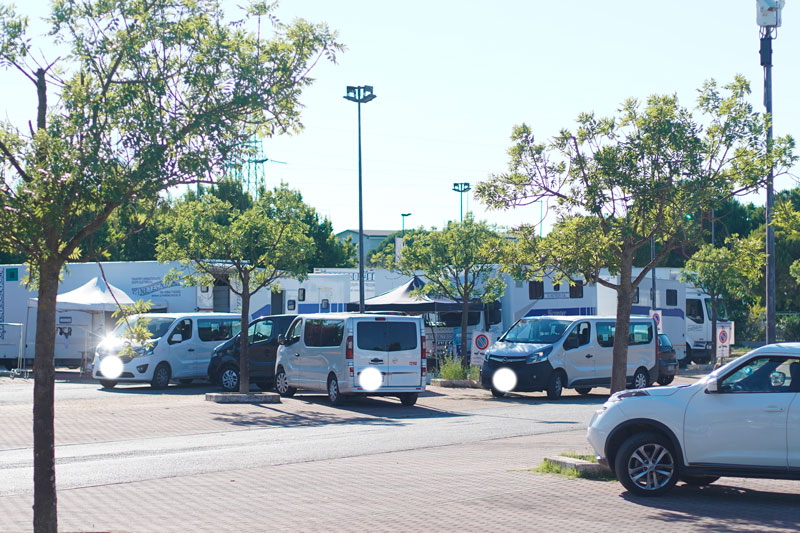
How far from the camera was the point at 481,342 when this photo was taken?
84.3 ft

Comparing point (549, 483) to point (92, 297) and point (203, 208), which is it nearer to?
point (203, 208)

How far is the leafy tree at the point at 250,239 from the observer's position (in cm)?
2248

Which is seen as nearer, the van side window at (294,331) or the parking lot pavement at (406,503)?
the parking lot pavement at (406,503)

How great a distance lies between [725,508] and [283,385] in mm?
14421

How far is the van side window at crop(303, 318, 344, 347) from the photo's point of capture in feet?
66.1

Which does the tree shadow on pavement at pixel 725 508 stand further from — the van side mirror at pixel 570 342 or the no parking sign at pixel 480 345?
the no parking sign at pixel 480 345

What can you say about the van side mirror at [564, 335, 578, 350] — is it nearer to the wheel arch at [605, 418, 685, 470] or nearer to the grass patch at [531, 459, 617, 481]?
the grass patch at [531, 459, 617, 481]

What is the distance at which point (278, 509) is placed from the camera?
9.20 metres

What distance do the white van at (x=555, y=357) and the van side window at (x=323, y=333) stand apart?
4.70m

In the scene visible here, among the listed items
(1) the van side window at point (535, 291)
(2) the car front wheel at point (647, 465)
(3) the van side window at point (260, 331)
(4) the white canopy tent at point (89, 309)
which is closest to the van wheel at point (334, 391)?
(3) the van side window at point (260, 331)

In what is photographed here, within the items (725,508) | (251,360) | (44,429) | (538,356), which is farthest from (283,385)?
(44,429)

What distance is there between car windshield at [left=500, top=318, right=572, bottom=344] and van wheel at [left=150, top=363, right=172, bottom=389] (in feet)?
27.8

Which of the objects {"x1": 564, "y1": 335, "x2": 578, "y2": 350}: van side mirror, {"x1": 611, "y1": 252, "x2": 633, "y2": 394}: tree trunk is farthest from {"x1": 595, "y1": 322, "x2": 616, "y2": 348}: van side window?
{"x1": 611, "y1": 252, "x2": 633, "y2": 394}: tree trunk

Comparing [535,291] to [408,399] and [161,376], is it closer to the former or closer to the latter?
[408,399]
